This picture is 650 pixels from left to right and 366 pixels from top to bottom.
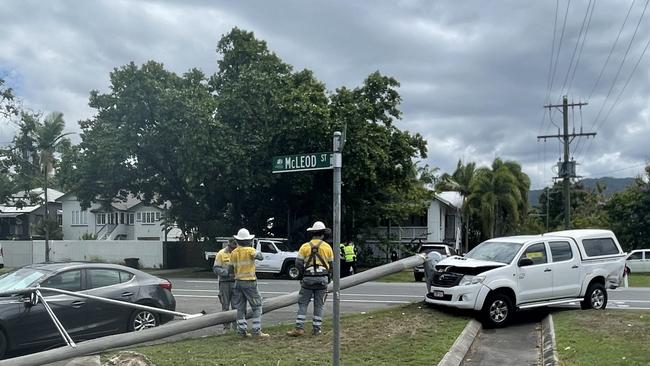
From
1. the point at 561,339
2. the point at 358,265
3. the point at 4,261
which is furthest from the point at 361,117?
the point at 4,261

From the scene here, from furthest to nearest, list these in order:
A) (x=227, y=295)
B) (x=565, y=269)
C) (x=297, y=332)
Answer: (x=565, y=269), (x=227, y=295), (x=297, y=332)

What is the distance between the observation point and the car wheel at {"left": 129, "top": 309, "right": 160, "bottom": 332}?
1030cm

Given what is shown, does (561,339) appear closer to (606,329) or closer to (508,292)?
(606,329)

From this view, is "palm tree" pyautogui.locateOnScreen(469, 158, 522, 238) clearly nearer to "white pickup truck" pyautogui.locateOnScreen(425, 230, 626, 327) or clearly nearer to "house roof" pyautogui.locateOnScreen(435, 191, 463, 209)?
"house roof" pyautogui.locateOnScreen(435, 191, 463, 209)

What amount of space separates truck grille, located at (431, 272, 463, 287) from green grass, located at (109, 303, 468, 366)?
0.95m

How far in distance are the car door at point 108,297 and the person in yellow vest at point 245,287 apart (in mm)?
1872

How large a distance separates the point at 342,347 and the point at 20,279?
518 centimetres

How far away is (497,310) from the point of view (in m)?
12.0

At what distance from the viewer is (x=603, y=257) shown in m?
13.6

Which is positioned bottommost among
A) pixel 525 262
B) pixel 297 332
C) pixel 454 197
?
pixel 297 332

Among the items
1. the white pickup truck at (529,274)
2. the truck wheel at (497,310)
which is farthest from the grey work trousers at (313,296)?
the truck wheel at (497,310)

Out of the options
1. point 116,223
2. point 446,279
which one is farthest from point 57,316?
point 116,223

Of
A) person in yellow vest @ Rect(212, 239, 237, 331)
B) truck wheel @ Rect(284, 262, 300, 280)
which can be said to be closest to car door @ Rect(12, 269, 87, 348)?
person in yellow vest @ Rect(212, 239, 237, 331)

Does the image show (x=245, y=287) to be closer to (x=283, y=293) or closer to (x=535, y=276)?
(x=535, y=276)
